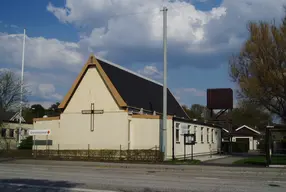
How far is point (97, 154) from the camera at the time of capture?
104 ft

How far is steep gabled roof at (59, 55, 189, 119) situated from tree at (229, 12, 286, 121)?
371 inches

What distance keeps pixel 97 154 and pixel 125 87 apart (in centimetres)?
704

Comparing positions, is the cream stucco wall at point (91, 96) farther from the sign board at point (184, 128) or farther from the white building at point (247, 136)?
the white building at point (247, 136)

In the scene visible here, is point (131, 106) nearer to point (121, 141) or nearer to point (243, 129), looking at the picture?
point (121, 141)

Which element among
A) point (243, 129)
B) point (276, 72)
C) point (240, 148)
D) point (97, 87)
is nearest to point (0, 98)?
point (97, 87)

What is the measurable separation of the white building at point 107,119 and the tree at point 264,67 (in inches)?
263

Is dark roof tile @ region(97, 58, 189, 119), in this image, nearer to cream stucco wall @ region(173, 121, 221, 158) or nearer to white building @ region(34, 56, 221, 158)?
white building @ region(34, 56, 221, 158)

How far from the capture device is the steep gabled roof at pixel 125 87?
32594 mm

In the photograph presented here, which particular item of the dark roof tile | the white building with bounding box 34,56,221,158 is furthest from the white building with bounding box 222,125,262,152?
the white building with bounding box 34,56,221,158

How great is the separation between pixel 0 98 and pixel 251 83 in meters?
30.7

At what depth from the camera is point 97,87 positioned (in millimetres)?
33406

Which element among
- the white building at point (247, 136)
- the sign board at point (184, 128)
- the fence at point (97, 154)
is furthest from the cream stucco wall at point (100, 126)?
the white building at point (247, 136)

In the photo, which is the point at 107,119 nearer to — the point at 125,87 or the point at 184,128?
the point at 125,87

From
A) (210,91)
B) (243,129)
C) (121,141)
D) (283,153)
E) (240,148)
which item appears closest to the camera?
(283,153)
